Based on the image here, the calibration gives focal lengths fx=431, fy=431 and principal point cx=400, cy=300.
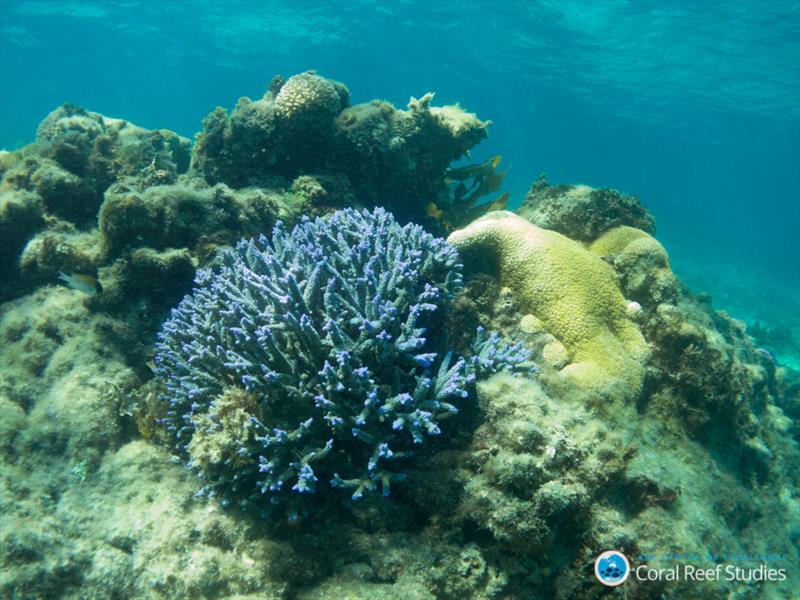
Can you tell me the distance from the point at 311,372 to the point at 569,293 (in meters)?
3.02

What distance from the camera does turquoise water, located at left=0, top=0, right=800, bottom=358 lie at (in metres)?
29.8

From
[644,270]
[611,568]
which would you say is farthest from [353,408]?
[644,270]

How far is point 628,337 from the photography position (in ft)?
16.2

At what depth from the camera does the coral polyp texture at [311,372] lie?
3.17 metres

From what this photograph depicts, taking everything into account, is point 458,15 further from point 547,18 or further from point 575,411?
point 575,411

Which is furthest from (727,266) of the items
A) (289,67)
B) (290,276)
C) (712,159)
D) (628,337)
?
(289,67)

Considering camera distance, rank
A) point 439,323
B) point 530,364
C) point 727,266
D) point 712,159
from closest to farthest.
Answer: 1. point 530,364
2. point 439,323
3. point 727,266
4. point 712,159

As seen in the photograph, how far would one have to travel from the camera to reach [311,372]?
11.5ft

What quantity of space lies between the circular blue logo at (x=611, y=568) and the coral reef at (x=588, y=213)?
4.46 metres

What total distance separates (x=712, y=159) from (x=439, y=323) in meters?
99.6

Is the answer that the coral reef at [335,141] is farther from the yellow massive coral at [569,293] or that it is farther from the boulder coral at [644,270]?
the boulder coral at [644,270]

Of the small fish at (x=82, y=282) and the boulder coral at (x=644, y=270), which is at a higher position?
the boulder coral at (x=644, y=270)

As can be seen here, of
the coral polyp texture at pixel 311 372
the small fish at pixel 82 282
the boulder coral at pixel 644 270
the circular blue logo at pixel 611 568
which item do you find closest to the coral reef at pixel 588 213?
the boulder coral at pixel 644 270

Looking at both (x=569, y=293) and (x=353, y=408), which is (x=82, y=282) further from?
(x=569, y=293)
